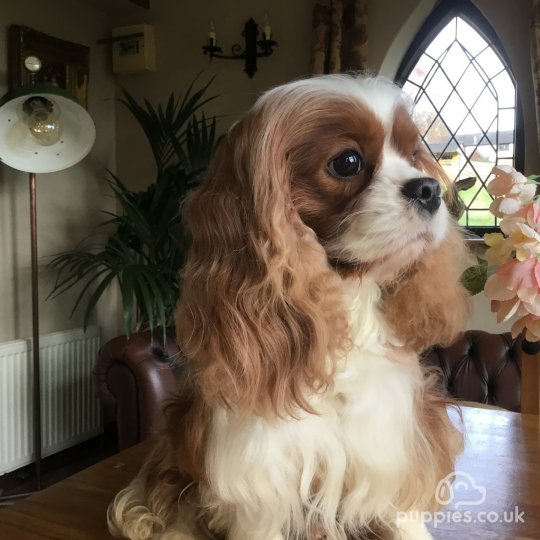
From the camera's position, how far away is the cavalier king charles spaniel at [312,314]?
0.61 metres

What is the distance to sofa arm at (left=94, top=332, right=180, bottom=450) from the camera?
176 cm

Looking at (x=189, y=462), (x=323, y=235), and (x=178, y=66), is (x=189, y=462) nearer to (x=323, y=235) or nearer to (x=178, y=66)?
(x=323, y=235)

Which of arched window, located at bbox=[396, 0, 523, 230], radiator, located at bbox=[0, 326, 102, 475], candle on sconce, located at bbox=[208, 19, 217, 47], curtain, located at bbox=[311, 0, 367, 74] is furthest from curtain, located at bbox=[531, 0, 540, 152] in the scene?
radiator, located at bbox=[0, 326, 102, 475]

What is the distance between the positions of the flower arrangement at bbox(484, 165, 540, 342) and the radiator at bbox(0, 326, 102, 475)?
2.04 metres

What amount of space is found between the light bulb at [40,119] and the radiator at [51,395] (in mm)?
851

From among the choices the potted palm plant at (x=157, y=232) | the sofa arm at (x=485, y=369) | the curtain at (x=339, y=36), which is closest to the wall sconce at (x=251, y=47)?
the curtain at (x=339, y=36)

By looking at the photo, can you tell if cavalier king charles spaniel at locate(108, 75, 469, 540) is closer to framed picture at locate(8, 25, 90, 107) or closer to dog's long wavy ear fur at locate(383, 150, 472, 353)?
dog's long wavy ear fur at locate(383, 150, 472, 353)

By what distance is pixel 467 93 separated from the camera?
250 centimetres

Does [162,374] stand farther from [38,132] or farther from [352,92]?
[352,92]

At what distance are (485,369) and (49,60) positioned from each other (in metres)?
2.16

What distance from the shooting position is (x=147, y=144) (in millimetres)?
2934

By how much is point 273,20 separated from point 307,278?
233 cm

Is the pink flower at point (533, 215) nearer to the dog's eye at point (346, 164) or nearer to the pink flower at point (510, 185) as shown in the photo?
the pink flower at point (510, 185)

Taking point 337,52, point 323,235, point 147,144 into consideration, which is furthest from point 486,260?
point 147,144
